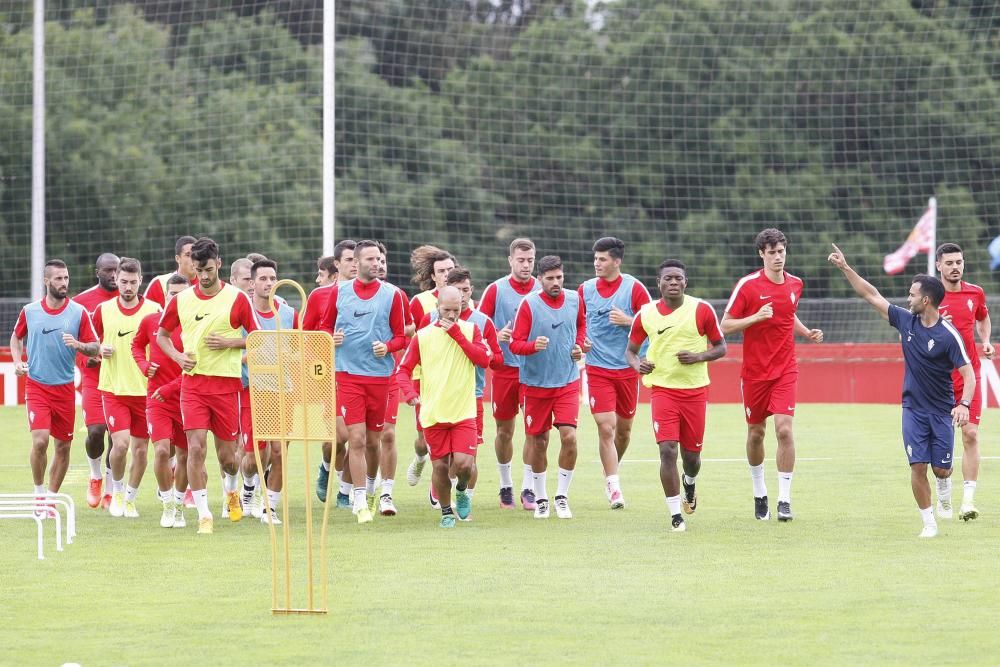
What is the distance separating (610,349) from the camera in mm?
13383

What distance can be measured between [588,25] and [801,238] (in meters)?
8.74

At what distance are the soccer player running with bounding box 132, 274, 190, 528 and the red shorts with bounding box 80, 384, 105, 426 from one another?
2.98 ft

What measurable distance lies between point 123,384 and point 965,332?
260 inches

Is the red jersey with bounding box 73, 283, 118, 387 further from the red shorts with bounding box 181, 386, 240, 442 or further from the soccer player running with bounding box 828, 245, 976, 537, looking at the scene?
the soccer player running with bounding box 828, 245, 976, 537

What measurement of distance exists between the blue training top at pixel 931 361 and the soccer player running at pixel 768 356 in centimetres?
107

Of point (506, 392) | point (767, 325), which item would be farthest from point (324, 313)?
point (767, 325)

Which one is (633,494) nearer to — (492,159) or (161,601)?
(161,601)

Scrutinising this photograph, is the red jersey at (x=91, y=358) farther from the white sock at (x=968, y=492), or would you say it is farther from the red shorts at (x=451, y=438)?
the white sock at (x=968, y=492)

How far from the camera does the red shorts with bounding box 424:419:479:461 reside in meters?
12.1

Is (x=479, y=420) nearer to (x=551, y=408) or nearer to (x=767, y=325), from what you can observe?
(x=551, y=408)

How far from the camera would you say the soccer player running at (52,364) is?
1312 cm

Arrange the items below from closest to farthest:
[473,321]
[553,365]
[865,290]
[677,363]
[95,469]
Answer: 1. [865,290]
2. [677,363]
3. [473,321]
4. [553,365]
5. [95,469]

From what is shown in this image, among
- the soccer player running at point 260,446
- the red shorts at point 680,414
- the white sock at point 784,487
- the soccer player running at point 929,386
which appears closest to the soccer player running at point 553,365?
the red shorts at point 680,414

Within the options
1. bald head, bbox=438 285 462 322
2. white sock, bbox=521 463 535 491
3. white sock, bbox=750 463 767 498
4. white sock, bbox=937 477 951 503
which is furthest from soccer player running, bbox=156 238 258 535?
white sock, bbox=937 477 951 503
